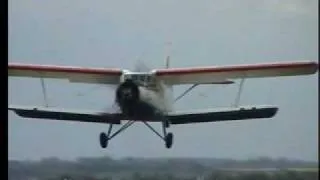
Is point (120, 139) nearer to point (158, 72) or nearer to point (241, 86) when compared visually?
point (158, 72)

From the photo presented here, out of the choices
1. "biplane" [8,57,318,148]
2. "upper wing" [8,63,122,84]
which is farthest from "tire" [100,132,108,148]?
"upper wing" [8,63,122,84]

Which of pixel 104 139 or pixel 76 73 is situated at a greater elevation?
pixel 76 73

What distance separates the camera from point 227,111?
1.41 metres

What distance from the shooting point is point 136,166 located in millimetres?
1382

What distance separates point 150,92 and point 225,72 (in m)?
0.18

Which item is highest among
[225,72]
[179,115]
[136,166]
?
[225,72]

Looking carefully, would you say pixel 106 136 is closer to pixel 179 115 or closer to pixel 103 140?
pixel 103 140

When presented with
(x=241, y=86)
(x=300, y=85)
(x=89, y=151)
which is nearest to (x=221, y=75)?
(x=241, y=86)

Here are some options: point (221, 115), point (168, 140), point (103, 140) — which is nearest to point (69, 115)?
point (103, 140)

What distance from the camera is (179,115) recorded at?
141 centimetres

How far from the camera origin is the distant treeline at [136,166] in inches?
54.1

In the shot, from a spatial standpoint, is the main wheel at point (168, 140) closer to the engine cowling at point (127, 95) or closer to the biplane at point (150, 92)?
the biplane at point (150, 92)

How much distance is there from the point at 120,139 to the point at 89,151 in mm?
75

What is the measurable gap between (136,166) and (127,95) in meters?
0.16
